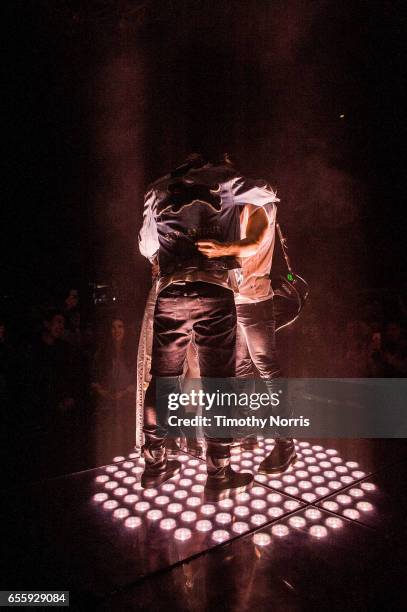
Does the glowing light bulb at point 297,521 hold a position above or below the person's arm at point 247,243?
below

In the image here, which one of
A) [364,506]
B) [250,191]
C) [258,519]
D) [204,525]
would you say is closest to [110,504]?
[204,525]

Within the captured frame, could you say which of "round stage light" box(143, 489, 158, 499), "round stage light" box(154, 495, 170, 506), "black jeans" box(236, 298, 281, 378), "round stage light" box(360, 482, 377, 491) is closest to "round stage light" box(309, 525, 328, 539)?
"round stage light" box(360, 482, 377, 491)

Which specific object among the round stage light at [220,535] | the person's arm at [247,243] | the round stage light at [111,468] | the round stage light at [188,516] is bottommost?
the round stage light at [111,468]

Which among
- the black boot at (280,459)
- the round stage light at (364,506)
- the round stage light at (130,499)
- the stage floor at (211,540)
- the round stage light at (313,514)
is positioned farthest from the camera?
the black boot at (280,459)

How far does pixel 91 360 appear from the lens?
5.45 metres

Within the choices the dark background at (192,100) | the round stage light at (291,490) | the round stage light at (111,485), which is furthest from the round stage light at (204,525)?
the dark background at (192,100)

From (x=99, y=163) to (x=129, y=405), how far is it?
317cm

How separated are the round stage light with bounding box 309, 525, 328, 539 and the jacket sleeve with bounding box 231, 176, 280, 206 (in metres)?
1.88

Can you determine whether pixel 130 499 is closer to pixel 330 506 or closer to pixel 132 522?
pixel 132 522

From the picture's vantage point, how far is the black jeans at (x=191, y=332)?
232 centimetres

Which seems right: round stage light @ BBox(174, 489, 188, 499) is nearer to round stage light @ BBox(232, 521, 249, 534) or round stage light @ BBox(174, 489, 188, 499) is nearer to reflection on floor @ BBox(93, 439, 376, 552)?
reflection on floor @ BBox(93, 439, 376, 552)

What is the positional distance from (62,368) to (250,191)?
12.0 feet

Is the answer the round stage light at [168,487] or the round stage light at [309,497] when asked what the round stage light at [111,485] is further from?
the round stage light at [309,497]

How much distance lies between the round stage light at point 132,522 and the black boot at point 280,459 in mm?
949
